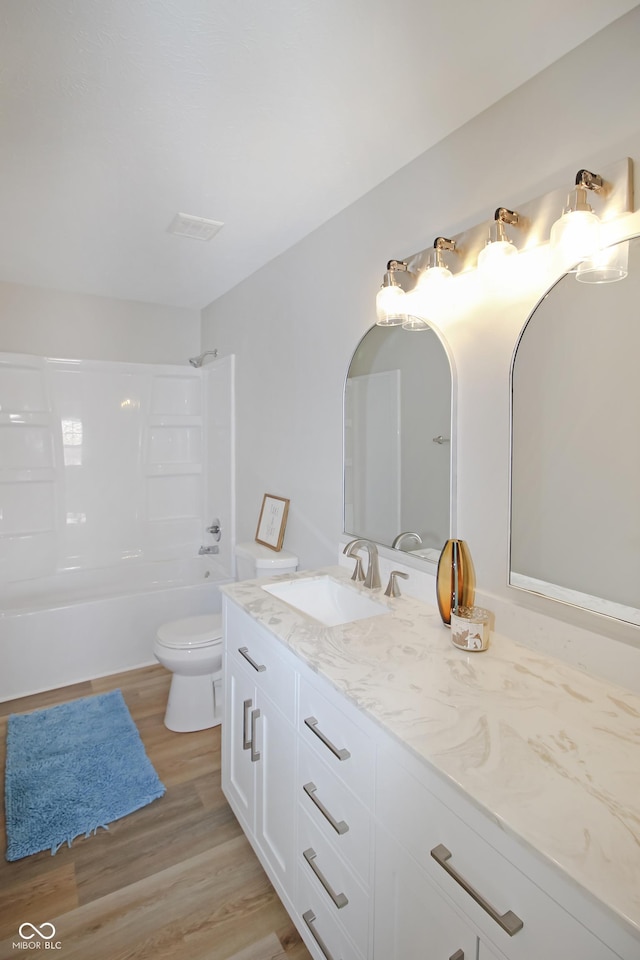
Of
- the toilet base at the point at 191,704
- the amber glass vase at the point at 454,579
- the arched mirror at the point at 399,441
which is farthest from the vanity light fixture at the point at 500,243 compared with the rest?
the toilet base at the point at 191,704

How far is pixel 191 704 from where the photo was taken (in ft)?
7.95

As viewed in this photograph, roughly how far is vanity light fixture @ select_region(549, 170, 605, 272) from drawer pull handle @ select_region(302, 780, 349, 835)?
141 cm

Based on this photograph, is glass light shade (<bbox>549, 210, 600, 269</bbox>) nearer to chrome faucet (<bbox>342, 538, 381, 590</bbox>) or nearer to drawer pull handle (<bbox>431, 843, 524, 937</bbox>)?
chrome faucet (<bbox>342, 538, 381, 590</bbox>)

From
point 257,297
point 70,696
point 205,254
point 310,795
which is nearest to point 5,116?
point 205,254

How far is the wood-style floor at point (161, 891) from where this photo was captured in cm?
139

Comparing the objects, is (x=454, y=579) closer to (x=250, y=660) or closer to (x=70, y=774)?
(x=250, y=660)

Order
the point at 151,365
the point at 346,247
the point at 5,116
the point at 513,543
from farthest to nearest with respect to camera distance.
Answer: the point at 151,365 < the point at 346,247 < the point at 5,116 < the point at 513,543

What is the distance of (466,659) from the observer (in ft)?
4.08

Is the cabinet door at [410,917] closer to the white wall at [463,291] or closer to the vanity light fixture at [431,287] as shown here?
the white wall at [463,291]

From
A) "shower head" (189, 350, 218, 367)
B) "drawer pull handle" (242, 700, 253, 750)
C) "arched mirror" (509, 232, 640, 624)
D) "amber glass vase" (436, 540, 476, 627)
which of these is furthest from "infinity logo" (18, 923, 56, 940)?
"shower head" (189, 350, 218, 367)

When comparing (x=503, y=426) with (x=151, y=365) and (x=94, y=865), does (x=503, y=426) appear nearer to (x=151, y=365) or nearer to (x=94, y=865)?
(x=94, y=865)

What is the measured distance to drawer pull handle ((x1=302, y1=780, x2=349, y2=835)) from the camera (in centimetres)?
110

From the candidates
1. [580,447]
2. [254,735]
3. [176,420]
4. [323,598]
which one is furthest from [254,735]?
[176,420]

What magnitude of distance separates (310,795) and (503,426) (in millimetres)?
1120
